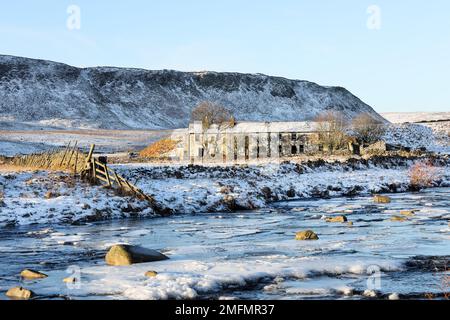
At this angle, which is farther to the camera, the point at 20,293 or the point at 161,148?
the point at 161,148

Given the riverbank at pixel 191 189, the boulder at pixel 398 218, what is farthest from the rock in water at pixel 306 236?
the riverbank at pixel 191 189

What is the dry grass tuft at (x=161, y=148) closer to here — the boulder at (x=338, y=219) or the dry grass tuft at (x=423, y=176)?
the dry grass tuft at (x=423, y=176)

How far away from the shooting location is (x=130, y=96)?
171m

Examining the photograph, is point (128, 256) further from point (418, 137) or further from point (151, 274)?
point (418, 137)

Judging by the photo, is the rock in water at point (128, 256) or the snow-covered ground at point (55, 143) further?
the snow-covered ground at point (55, 143)

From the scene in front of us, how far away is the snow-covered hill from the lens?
474 feet

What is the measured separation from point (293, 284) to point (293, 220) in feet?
39.0

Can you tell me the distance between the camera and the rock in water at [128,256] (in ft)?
49.3

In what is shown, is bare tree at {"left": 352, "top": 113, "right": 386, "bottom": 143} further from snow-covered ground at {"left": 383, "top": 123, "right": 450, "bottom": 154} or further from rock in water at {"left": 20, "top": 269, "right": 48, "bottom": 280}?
rock in water at {"left": 20, "top": 269, "right": 48, "bottom": 280}

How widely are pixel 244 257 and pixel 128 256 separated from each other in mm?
3045

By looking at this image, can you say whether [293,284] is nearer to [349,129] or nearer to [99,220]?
[99,220]

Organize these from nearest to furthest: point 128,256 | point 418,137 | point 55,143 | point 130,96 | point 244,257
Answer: point 128,256
point 244,257
point 55,143
point 418,137
point 130,96

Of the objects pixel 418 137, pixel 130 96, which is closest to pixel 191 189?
pixel 418 137

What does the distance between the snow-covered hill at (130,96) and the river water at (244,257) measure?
106 metres
